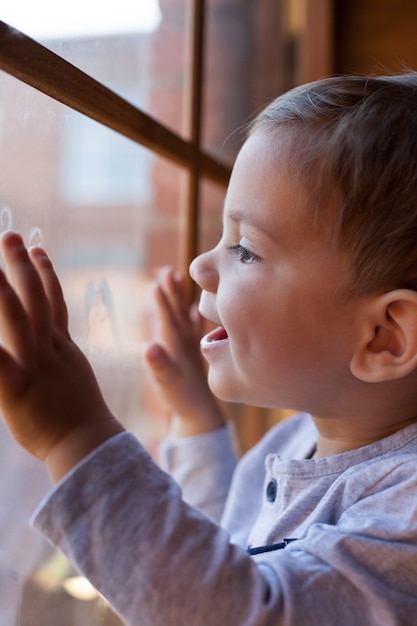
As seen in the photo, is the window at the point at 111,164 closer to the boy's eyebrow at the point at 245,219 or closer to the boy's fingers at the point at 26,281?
the boy's fingers at the point at 26,281

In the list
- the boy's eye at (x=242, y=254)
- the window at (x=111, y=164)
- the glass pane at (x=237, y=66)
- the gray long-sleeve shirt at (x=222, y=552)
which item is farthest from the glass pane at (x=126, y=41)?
the gray long-sleeve shirt at (x=222, y=552)

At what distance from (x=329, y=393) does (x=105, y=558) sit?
250 millimetres

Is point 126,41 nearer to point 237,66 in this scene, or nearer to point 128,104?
point 128,104

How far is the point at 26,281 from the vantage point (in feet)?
1.70

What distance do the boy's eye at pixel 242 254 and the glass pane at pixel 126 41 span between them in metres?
0.22

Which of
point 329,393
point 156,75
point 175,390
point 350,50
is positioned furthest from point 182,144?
point 350,50

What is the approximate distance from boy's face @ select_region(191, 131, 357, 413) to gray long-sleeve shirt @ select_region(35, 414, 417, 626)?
0.32 ft

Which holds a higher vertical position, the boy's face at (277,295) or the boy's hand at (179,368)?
the boy's face at (277,295)

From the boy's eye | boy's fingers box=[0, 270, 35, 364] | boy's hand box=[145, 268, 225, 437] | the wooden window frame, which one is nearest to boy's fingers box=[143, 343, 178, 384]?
boy's hand box=[145, 268, 225, 437]

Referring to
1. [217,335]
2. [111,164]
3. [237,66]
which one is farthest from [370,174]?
[237,66]

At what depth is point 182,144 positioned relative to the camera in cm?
91

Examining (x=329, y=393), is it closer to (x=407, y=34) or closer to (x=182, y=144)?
(x=182, y=144)

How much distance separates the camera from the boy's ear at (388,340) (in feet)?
1.97

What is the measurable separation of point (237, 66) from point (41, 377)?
2.64ft
